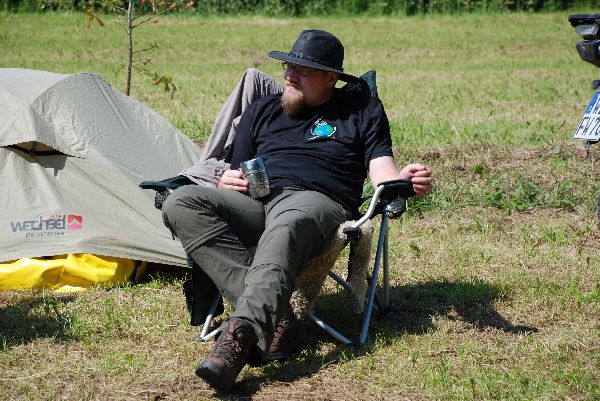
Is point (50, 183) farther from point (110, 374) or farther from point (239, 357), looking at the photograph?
point (239, 357)

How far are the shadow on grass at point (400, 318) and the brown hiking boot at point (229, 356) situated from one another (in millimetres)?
126

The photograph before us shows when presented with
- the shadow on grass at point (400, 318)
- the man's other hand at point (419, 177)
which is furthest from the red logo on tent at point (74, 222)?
the man's other hand at point (419, 177)

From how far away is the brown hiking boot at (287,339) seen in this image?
180 inches

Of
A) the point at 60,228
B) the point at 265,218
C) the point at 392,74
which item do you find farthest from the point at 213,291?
the point at 392,74

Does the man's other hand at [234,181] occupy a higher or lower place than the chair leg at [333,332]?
higher

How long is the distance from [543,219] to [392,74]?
747 cm

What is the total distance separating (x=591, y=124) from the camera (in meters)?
6.07

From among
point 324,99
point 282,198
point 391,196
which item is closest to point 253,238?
point 282,198

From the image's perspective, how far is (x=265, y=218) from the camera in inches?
199

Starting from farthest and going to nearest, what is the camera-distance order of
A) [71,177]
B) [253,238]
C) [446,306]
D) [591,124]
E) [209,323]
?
[591,124]
[71,177]
[446,306]
[253,238]
[209,323]

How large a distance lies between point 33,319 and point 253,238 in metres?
1.21

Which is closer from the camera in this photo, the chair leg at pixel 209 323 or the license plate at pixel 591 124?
the chair leg at pixel 209 323

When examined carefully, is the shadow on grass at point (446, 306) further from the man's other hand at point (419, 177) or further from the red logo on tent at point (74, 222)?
the red logo on tent at point (74, 222)

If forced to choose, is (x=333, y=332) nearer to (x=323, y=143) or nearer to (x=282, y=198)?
(x=282, y=198)
